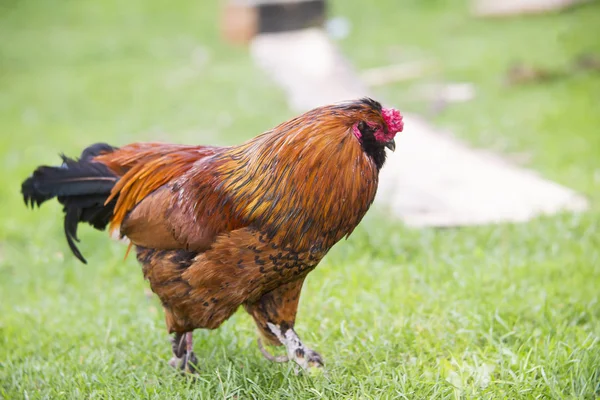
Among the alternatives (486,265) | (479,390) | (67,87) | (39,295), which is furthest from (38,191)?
(67,87)

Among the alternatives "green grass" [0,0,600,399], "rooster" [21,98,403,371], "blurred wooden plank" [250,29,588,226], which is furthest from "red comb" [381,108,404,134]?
"blurred wooden plank" [250,29,588,226]

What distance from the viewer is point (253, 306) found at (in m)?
3.57

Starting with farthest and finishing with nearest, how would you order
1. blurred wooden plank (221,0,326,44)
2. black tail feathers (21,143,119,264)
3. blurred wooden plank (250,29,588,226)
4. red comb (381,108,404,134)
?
blurred wooden plank (221,0,326,44) < blurred wooden plank (250,29,588,226) < black tail feathers (21,143,119,264) < red comb (381,108,404,134)

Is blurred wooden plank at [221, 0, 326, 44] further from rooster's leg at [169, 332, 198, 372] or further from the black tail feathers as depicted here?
rooster's leg at [169, 332, 198, 372]

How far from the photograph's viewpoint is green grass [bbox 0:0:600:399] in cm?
341

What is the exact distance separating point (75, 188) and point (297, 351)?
58.1 inches

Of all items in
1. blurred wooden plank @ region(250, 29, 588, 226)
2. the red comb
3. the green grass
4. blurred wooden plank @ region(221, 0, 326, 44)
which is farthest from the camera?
blurred wooden plank @ region(221, 0, 326, 44)

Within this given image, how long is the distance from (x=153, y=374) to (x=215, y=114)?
22.0 ft

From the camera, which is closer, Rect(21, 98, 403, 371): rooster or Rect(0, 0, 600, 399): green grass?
Rect(21, 98, 403, 371): rooster

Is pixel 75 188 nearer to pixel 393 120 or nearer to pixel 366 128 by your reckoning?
pixel 366 128

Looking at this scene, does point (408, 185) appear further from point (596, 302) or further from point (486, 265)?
point (596, 302)

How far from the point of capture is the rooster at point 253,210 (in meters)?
3.04

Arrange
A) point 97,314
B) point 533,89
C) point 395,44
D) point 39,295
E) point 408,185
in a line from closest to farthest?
1. point 97,314
2. point 39,295
3. point 408,185
4. point 533,89
5. point 395,44

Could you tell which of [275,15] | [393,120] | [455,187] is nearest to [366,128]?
[393,120]
